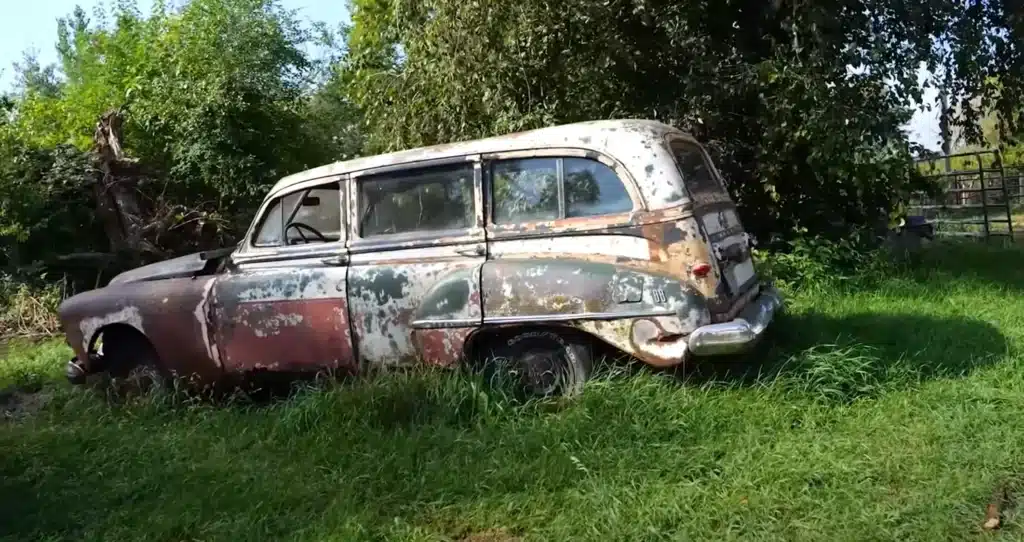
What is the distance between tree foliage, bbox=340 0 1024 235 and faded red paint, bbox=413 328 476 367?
12.2 ft

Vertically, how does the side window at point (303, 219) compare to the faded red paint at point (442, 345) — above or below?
above

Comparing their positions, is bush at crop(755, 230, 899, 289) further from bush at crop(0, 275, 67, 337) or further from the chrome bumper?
bush at crop(0, 275, 67, 337)

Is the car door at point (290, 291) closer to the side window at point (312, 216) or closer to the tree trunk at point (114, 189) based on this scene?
the side window at point (312, 216)

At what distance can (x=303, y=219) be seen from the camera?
5754mm

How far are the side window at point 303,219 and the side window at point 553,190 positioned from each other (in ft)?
4.04

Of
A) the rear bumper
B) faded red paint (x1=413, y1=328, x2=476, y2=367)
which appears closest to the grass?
faded red paint (x1=413, y1=328, x2=476, y2=367)

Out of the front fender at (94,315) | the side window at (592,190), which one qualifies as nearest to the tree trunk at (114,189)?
the front fender at (94,315)

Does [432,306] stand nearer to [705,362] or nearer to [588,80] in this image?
[705,362]

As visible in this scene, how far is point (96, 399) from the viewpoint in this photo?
6109mm

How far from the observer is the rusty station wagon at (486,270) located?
181 inches

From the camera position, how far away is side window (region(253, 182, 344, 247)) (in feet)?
18.6

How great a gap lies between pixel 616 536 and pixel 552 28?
576 cm

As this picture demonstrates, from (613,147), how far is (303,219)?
2221mm

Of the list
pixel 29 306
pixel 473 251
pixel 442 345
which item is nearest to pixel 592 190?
pixel 473 251
